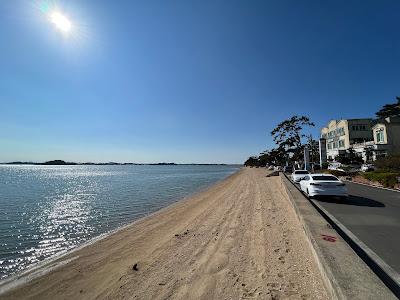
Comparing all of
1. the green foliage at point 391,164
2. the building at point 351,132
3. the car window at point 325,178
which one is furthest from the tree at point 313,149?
the car window at point 325,178

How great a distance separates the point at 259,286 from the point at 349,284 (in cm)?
164

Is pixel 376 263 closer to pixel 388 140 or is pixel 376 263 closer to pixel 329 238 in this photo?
pixel 329 238

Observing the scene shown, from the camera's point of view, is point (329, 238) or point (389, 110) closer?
point (329, 238)

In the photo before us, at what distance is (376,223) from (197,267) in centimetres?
698

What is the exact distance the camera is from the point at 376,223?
385 inches

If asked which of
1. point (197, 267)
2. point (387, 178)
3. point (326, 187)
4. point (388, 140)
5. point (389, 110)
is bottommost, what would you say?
point (197, 267)

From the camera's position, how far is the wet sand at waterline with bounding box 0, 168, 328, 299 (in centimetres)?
544

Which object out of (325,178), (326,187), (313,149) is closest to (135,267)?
(326,187)

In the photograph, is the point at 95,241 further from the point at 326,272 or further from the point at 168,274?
the point at 326,272

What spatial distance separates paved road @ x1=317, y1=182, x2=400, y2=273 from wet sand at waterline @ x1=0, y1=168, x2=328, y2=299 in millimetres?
1709

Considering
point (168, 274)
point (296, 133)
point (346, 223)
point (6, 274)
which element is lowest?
point (6, 274)

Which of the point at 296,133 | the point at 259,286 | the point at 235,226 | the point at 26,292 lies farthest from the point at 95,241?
the point at 296,133

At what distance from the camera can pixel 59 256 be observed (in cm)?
1023

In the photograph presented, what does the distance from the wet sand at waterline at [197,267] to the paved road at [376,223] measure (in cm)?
171
